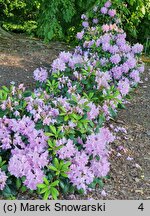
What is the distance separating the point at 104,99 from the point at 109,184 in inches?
30.6

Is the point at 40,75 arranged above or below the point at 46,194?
above

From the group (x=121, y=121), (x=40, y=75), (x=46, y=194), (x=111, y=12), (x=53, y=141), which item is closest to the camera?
(x=46, y=194)

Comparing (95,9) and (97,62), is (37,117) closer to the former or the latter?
(97,62)

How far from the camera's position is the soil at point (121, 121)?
3.52 metres

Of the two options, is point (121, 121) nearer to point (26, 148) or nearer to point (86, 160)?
point (86, 160)

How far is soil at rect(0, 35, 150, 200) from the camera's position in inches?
139

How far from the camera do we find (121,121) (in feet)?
15.4

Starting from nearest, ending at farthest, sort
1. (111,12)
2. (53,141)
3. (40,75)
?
1. (53,141)
2. (40,75)
3. (111,12)

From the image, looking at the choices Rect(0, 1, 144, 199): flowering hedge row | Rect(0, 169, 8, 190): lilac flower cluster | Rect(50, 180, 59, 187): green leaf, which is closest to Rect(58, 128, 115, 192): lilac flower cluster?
Rect(0, 1, 144, 199): flowering hedge row

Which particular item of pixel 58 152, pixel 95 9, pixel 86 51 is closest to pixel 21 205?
→ pixel 58 152

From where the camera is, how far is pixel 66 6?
266 inches

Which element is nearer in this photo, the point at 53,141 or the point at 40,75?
the point at 53,141

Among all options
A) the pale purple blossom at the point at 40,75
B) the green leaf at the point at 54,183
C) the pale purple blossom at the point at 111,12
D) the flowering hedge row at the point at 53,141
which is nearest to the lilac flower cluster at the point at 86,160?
the flowering hedge row at the point at 53,141

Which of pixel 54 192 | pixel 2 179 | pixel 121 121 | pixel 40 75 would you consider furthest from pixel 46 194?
pixel 121 121
